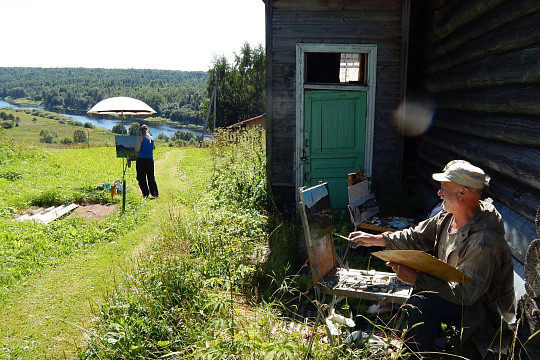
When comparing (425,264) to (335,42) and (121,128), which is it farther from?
(121,128)

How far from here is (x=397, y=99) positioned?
7.68 metres

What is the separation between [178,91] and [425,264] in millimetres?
151924

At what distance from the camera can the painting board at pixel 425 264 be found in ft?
8.73

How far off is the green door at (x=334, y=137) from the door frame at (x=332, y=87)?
0.07 m

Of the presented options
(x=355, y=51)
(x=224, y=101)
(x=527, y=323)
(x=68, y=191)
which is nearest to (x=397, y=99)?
(x=355, y=51)

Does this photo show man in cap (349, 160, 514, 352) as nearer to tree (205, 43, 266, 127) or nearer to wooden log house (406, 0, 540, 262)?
wooden log house (406, 0, 540, 262)

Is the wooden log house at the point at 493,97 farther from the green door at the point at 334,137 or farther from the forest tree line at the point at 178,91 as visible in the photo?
the forest tree line at the point at 178,91

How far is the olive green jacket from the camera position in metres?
2.86

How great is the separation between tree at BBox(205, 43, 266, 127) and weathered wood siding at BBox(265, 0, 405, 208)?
4288cm

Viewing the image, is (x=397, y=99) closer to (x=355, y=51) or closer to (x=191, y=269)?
(x=355, y=51)

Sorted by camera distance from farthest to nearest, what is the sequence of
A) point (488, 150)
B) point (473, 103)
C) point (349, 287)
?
point (473, 103), point (488, 150), point (349, 287)

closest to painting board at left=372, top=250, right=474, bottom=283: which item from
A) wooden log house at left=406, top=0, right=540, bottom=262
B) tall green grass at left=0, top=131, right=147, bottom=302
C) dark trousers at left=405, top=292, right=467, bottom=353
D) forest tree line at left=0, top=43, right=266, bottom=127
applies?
dark trousers at left=405, top=292, right=467, bottom=353

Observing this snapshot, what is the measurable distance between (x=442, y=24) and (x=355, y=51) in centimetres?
178

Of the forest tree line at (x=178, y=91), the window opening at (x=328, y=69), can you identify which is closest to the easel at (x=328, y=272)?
the window opening at (x=328, y=69)
